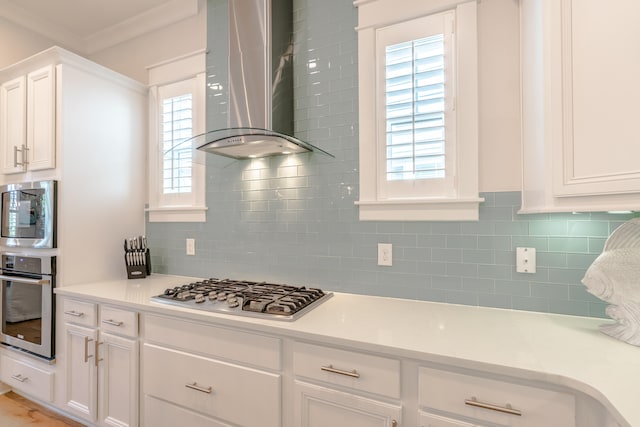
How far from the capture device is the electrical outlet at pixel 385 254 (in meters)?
1.79

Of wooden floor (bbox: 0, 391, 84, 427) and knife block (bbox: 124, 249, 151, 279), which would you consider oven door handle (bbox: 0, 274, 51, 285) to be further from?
wooden floor (bbox: 0, 391, 84, 427)

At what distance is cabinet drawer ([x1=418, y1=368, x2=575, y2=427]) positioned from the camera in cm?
94

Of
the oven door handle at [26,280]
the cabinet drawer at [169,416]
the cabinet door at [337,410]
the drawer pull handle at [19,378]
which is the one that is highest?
the oven door handle at [26,280]

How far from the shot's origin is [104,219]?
2371 millimetres

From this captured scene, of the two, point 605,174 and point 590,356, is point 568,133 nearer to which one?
point 605,174

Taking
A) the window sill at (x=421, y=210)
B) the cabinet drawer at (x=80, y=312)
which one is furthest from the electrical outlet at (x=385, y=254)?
the cabinet drawer at (x=80, y=312)

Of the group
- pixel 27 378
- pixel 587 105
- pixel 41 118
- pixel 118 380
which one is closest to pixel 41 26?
pixel 41 118

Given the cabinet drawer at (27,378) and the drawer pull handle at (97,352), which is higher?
the drawer pull handle at (97,352)

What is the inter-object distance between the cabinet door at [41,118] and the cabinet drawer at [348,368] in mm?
2121

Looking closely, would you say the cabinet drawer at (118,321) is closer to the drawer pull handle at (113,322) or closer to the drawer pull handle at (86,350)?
the drawer pull handle at (113,322)

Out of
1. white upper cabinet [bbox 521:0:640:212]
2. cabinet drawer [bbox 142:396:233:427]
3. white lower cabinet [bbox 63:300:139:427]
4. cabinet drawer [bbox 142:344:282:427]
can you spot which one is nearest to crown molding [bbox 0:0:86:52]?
white lower cabinet [bbox 63:300:139:427]

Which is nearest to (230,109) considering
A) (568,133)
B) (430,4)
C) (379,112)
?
(379,112)

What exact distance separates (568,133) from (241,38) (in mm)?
1743

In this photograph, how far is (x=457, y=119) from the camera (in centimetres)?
163
